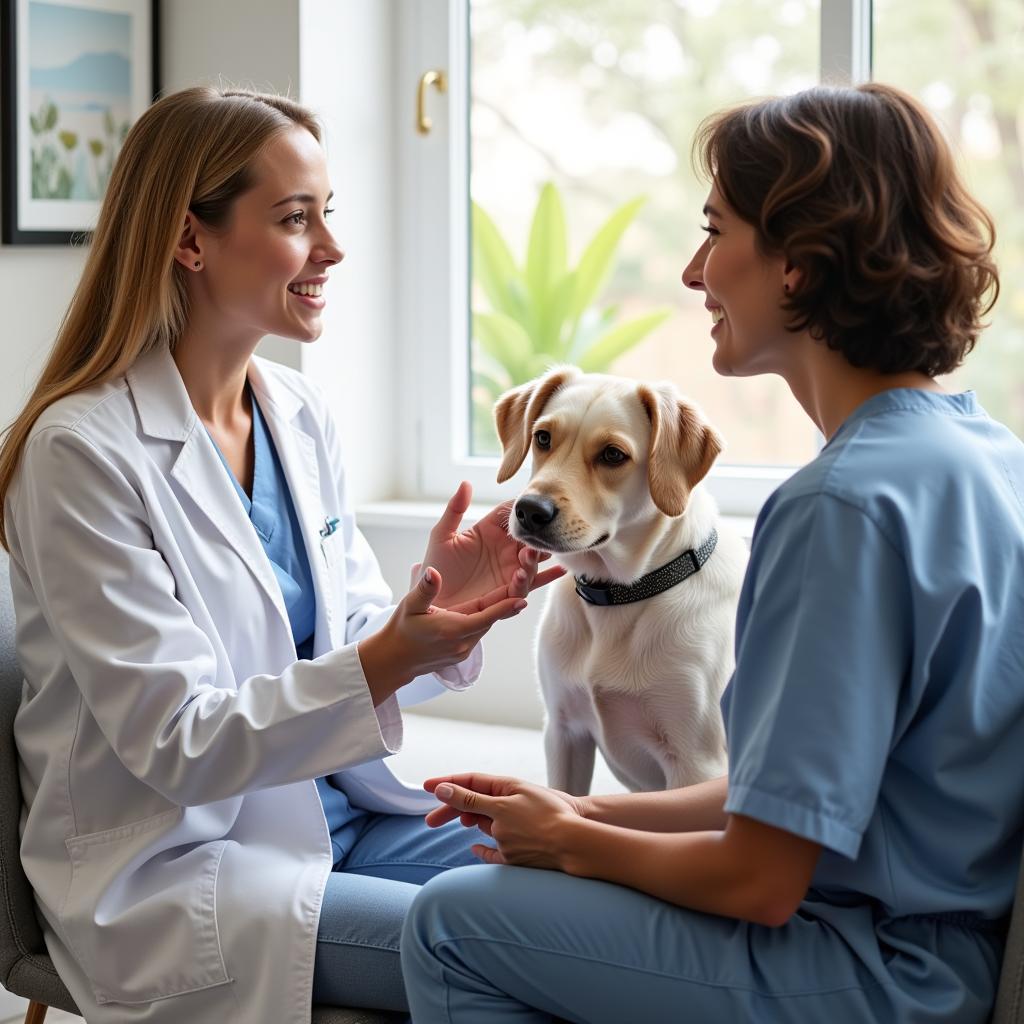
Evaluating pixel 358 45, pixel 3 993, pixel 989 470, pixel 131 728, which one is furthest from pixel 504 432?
pixel 358 45

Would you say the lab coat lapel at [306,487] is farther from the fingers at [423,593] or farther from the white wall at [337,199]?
the white wall at [337,199]

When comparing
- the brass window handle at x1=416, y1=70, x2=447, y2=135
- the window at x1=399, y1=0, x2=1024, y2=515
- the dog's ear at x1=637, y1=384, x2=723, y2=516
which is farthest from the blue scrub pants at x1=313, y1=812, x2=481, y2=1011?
the brass window handle at x1=416, y1=70, x2=447, y2=135

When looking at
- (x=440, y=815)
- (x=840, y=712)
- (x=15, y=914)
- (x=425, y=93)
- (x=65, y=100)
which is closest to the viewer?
(x=840, y=712)

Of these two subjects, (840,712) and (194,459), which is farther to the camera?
(194,459)

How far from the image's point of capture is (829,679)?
94cm

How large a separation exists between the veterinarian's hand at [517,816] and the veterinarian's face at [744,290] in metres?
0.44

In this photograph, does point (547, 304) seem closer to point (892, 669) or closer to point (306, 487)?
point (306, 487)

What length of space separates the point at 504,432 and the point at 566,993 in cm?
94

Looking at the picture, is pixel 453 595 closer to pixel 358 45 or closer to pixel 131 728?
pixel 131 728

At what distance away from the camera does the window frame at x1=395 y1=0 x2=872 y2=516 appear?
292 cm

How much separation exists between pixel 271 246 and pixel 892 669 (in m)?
0.94

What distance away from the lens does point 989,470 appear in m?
1.03

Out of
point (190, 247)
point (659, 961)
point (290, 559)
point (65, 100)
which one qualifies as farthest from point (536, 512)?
point (65, 100)

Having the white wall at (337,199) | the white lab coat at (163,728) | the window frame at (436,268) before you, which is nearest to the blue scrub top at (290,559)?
the white lab coat at (163,728)
